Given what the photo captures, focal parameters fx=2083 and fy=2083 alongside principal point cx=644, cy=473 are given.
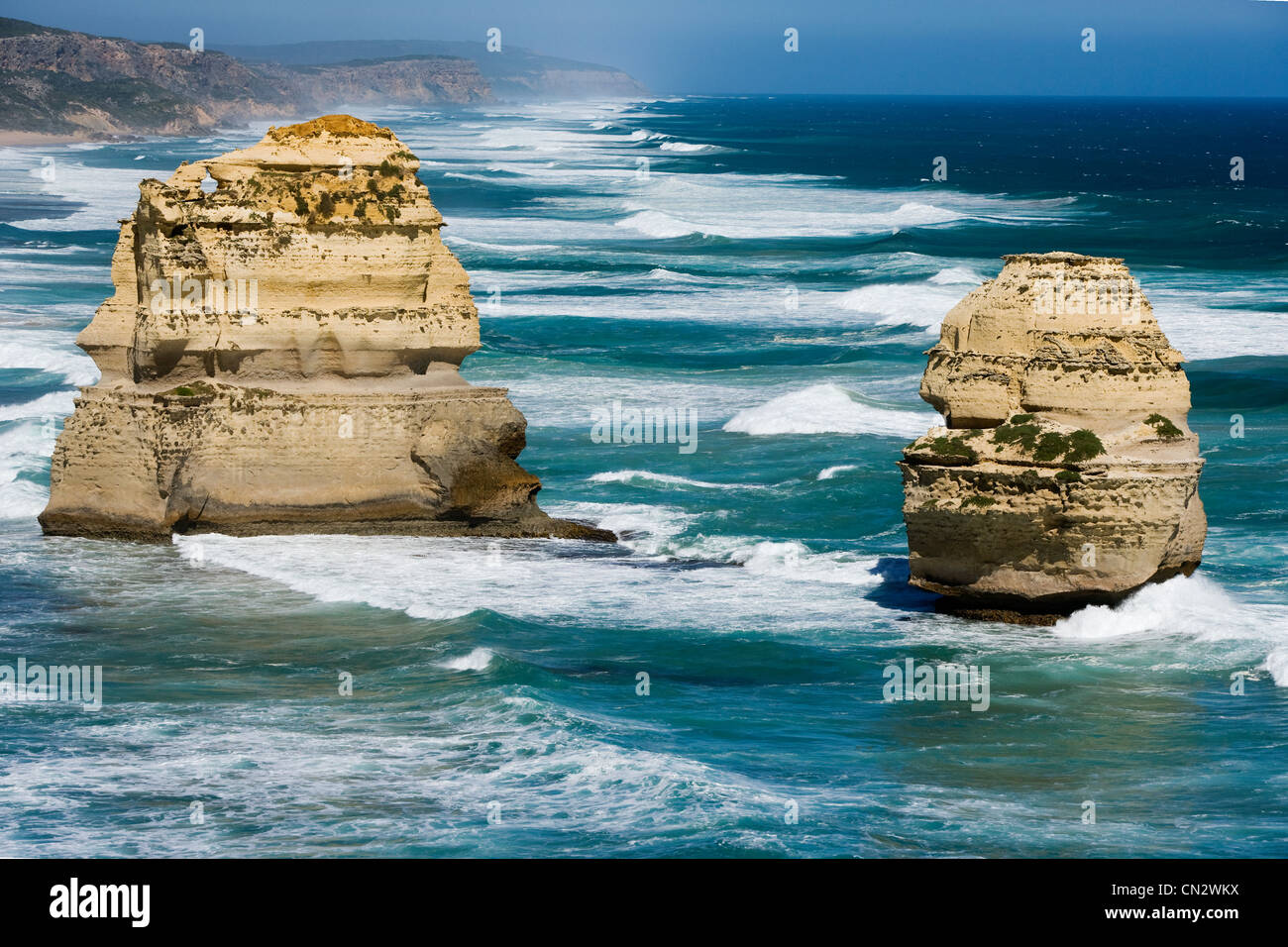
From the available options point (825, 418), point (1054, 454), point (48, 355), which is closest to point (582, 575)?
point (1054, 454)

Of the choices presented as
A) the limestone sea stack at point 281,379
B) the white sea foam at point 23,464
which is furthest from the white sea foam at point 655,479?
the white sea foam at point 23,464

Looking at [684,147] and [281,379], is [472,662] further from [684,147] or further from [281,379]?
[684,147]

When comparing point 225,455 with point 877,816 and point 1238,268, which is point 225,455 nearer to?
point 877,816

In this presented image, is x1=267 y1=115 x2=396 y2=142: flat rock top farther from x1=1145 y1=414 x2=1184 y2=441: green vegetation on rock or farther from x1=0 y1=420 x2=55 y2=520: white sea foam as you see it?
x1=1145 y1=414 x2=1184 y2=441: green vegetation on rock

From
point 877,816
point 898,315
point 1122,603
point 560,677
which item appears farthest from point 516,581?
point 898,315

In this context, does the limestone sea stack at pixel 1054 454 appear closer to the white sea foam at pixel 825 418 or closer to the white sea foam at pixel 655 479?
the white sea foam at pixel 655 479
